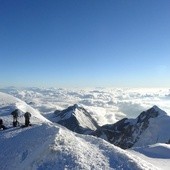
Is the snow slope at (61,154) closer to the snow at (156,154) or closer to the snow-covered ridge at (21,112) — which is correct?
the snow at (156,154)

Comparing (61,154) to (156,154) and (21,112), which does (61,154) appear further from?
(21,112)

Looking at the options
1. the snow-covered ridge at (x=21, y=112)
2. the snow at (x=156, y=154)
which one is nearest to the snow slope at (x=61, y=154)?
the snow at (x=156, y=154)

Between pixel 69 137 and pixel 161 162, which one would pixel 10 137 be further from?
pixel 161 162

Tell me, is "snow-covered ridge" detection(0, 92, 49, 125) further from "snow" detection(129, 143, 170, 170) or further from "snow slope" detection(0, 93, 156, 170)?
"snow slope" detection(0, 93, 156, 170)

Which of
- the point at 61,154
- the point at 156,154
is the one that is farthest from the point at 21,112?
the point at 61,154

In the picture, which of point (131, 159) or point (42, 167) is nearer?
point (42, 167)

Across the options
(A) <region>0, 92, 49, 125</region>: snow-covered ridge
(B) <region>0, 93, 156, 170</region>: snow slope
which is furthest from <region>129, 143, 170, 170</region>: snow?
(A) <region>0, 92, 49, 125</region>: snow-covered ridge

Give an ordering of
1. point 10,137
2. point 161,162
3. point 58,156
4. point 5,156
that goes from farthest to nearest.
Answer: point 10,137 < point 161,162 < point 5,156 < point 58,156

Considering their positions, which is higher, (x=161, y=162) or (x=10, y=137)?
(x=10, y=137)

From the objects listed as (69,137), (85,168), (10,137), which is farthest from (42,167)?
(10,137)
